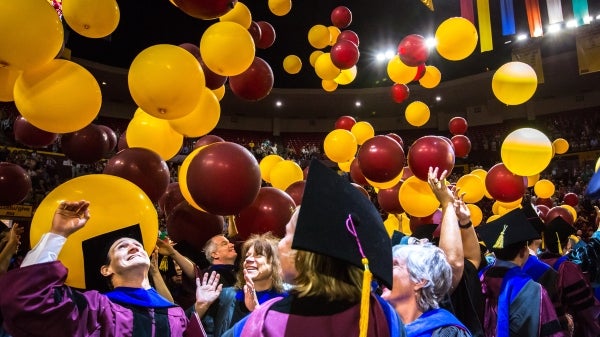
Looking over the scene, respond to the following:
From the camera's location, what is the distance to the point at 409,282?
78.3 inches

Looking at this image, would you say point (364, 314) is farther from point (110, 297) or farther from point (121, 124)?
point (121, 124)

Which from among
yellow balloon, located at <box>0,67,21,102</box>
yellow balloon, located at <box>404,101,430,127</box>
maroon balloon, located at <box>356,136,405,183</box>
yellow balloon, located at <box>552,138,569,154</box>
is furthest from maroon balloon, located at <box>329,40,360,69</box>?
yellow balloon, located at <box>552,138,569,154</box>

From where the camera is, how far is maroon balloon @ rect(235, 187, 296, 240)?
139 inches

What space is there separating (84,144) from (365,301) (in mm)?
3797

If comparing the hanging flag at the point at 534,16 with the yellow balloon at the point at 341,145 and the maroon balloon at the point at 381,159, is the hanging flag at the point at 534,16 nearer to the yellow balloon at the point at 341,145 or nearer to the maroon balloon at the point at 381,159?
the yellow balloon at the point at 341,145

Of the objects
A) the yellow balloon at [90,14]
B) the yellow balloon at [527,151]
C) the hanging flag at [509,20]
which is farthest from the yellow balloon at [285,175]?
the hanging flag at [509,20]

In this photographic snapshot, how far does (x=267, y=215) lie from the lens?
3.54 meters

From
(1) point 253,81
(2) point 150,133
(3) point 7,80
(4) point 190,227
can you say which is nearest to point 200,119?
(2) point 150,133

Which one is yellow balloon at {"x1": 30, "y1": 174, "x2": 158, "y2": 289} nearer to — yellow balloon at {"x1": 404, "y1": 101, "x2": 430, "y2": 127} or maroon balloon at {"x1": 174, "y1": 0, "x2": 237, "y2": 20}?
maroon balloon at {"x1": 174, "y1": 0, "x2": 237, "y2": 20}

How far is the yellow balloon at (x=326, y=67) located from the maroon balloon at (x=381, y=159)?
7.02ft

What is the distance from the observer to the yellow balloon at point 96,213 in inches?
83.7

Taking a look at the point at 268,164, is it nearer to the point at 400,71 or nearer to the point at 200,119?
the point at 200,119

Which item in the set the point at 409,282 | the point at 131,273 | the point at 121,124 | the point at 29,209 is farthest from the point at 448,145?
the point at 121,124

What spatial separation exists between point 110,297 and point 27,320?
40cm
